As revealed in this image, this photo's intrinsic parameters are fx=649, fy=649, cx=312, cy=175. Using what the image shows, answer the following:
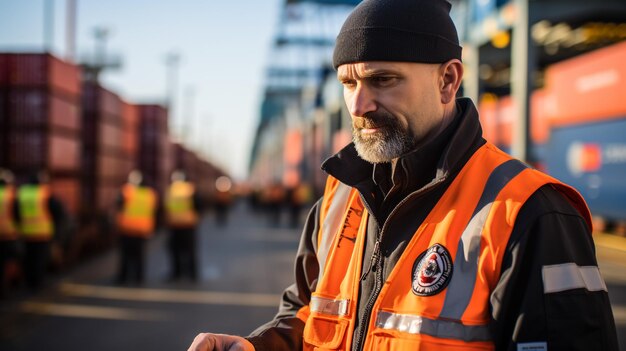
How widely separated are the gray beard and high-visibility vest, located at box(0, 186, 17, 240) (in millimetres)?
8344

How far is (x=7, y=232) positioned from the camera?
8.94 meters

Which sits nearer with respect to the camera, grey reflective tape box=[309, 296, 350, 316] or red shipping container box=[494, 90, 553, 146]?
grey reflective tape box=[309, 296, 350, 316]

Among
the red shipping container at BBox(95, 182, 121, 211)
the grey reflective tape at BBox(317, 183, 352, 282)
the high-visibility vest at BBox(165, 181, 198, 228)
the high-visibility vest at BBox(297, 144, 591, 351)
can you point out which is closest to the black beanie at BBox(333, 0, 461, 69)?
the high-visibility vest at BBox(297, 144, 591, 351)

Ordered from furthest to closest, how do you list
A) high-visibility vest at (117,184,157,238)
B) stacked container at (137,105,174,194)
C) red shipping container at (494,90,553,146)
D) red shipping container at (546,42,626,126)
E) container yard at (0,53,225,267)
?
stacked container at (137,105,174,194)
red shipping container at (494,90,553,146)
red shipping container at (546,42,626,126)
container yard at (0,53,225,267)
high-visibility vest at (117,184,157,238)

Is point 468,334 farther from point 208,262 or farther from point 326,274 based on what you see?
point 208,262

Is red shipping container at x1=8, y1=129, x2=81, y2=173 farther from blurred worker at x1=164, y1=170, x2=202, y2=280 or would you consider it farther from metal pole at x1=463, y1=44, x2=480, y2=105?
metal pole at x1=463, y1=44, x2=480, y2=105

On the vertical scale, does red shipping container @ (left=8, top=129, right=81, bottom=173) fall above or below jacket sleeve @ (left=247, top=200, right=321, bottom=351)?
above

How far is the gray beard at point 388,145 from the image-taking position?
1.83 meters

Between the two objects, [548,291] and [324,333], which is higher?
[548,291]

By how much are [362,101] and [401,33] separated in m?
0.21

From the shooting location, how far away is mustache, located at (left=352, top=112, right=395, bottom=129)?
182cm

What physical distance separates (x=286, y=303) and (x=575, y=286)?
1.08m

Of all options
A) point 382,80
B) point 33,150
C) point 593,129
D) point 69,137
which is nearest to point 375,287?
point 382,80

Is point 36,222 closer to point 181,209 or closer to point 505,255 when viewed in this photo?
point 181,209
